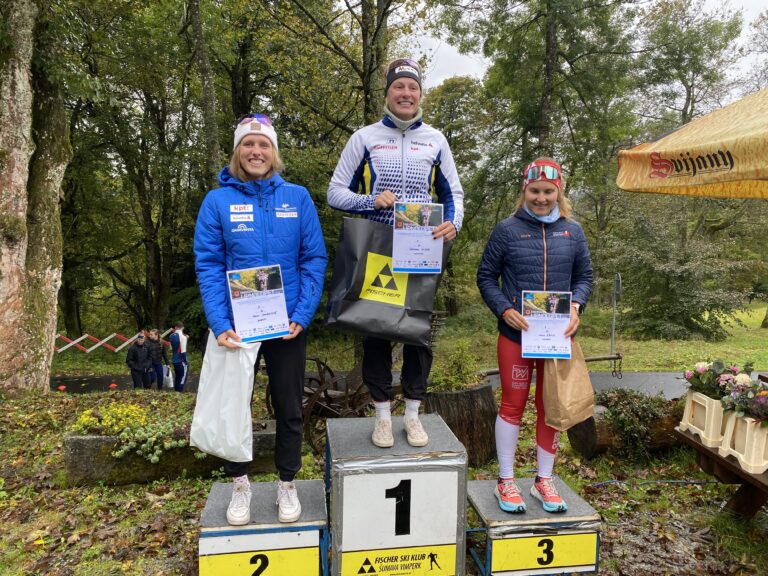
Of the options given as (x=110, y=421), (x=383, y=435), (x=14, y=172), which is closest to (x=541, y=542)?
(x=383, y=435)

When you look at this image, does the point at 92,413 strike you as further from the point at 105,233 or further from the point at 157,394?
the point at 105,233

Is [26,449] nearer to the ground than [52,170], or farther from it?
nearer to the ground

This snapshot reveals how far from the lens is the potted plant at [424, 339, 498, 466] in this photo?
171 inches

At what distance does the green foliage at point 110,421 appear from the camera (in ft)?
13.6

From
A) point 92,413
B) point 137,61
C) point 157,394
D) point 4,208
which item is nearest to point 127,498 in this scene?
point 92,413

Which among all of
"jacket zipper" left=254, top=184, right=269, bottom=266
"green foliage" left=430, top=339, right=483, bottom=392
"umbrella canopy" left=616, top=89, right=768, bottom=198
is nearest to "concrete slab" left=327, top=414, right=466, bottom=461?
"green foliage" left=430, top=339, right=483, bottom=392

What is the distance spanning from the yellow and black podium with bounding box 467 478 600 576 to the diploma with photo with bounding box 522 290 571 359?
0.94m

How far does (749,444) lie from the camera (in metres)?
2.93

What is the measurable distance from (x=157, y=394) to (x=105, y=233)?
12117mm

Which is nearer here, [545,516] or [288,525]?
[288,525]

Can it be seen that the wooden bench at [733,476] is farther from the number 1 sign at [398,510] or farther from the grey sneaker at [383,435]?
the grey sneaker at [383,435]

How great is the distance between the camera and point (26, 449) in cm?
482

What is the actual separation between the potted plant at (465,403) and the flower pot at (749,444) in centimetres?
183

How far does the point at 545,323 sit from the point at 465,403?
1.77 m
